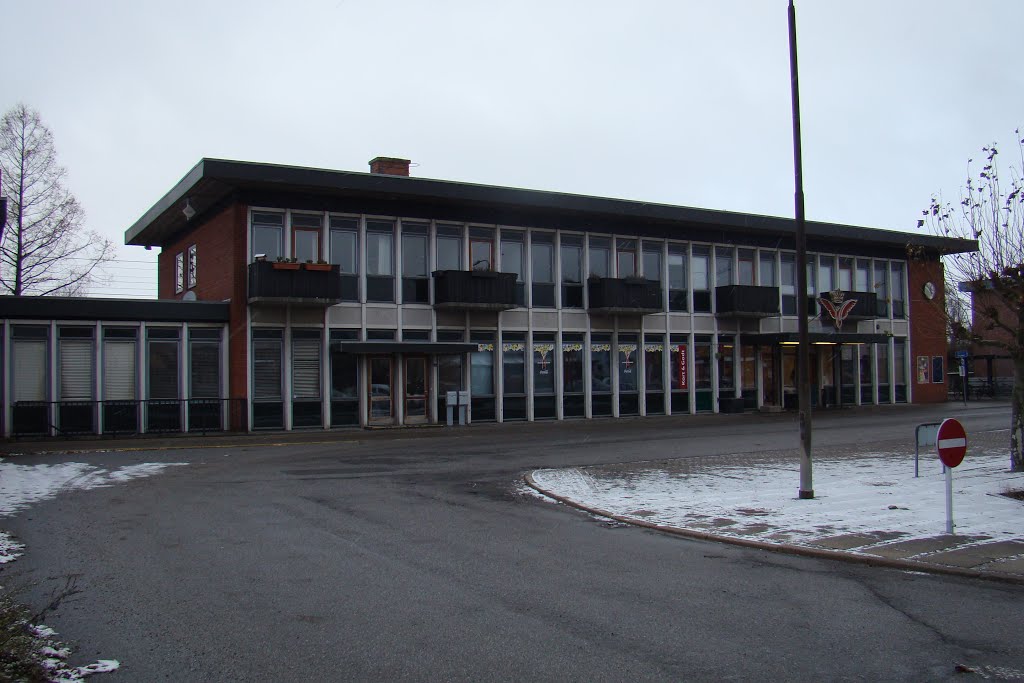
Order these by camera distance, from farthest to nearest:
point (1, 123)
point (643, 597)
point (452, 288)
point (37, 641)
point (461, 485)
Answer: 1. point (1, 123)
2. point (452, 288)
3. point (461, 485)
4. point (643, 597)
5. point (37, 641)

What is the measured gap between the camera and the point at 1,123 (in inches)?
1432

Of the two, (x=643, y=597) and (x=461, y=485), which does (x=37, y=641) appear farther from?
(x=461, y=485)

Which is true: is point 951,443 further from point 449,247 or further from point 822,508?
point 449,247

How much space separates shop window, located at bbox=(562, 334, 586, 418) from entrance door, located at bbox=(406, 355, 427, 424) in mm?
5384

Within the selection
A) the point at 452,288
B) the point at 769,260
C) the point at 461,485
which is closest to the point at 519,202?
the point at 452,288

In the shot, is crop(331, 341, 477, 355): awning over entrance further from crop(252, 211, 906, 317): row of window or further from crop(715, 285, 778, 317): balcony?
crop(715, 285, 778, 317): balcony

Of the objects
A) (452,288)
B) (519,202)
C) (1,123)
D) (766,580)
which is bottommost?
(766,580)

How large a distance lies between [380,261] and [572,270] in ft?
24.5

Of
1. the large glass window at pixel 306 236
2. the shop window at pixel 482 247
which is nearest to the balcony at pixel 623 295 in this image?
the shop window at pixel 482 247

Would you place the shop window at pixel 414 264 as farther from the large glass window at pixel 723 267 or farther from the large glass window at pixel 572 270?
the large glass window at pixel 723 267

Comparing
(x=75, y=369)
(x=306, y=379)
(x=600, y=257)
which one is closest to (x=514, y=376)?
(x=600, y=257)

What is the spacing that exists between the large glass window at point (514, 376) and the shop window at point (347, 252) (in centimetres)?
572

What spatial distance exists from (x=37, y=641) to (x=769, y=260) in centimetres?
3456

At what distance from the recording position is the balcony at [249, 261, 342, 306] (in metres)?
25.2
